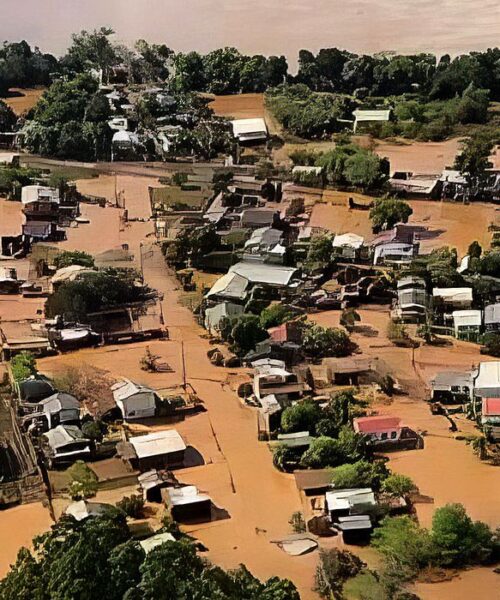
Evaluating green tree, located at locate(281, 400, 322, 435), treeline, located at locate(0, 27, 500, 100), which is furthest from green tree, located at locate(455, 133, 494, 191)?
green tree, located at locate(281, 400, 322, 435)

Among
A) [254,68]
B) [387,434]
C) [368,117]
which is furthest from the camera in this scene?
[254,68]

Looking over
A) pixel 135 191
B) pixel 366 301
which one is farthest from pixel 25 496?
pixel 135 191

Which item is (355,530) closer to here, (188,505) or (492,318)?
(188,505)

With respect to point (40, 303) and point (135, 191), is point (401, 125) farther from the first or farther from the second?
point (40, 303)

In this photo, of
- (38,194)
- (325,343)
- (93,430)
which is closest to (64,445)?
(93,430)

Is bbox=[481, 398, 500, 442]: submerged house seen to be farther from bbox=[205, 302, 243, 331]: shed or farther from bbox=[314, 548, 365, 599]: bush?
bbox=[205, 302, 243, 331]: shed

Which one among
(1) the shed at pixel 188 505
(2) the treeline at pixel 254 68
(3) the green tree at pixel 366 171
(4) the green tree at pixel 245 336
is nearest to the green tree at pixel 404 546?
(1) the shed at pixel 188 505

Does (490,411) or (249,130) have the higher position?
(249,130)
